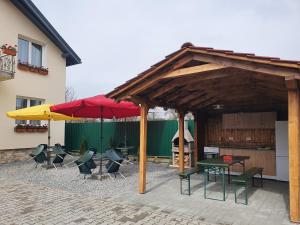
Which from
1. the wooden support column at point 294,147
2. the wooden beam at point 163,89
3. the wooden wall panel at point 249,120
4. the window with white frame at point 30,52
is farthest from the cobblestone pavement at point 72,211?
the window with white frame at point 30,52

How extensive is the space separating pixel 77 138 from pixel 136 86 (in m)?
11.4

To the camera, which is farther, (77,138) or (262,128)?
(77,138)

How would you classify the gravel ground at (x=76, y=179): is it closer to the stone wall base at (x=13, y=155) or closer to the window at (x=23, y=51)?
the stone wall base at (x=13, y=155)

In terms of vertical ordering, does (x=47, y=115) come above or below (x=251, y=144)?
above

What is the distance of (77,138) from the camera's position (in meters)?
17.2

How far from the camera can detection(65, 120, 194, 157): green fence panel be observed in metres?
13.2

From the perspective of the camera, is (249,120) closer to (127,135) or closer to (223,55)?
(223,55)

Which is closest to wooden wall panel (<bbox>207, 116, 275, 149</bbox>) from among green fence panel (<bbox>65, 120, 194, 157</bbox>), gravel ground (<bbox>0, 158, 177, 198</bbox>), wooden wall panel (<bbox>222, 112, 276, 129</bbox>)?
wooden wall panel (<bbox>222, 112, 276, 129</bbox>)

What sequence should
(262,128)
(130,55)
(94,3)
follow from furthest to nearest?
1. (130,55)
2. (94,3)
3. (262,128)

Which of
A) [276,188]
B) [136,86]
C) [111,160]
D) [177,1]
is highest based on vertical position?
[177,1]

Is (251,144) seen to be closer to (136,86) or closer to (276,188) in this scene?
(276,188)

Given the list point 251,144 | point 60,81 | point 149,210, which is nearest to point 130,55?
point 60,81

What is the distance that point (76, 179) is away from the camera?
887 centimetres

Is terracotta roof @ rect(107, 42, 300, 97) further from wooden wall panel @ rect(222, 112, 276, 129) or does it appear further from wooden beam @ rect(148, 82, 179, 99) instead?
wooden wall panel @ rect(222, 112, 276, 129)
